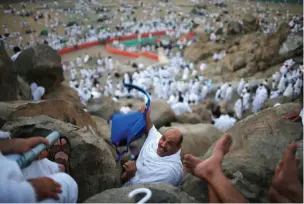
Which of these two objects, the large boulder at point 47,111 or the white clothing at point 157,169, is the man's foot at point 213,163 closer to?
the white clothing at point 157,169

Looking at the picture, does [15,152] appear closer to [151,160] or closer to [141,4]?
[151,160]

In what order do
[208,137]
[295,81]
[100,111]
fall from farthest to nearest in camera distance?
[295,81] → [100,111] → [208,137]

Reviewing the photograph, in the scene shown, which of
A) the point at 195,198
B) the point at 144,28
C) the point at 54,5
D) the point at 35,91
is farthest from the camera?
the point at 144,28

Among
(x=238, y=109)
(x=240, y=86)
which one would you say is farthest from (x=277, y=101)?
(x=240, y=86)

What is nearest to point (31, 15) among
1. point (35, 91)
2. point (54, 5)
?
point (54, 5)

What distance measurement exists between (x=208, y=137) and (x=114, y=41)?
20.0m

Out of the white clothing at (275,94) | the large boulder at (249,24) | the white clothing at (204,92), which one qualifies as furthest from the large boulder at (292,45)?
the white clothing at (204,92)

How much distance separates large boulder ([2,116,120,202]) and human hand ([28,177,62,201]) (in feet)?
3.00

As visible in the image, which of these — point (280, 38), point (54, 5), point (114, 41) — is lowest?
point (114, 41)

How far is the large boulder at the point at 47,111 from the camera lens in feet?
9.99

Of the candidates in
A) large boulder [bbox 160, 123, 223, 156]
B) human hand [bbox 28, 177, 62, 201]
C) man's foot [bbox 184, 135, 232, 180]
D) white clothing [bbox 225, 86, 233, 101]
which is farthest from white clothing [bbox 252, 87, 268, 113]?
human hand [bbox 28, 177, 62, 201]

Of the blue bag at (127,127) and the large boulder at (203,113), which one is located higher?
the blue bag at (127,127)

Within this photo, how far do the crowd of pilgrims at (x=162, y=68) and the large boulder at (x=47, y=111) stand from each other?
9.97ft

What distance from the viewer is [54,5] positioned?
18672 mm
